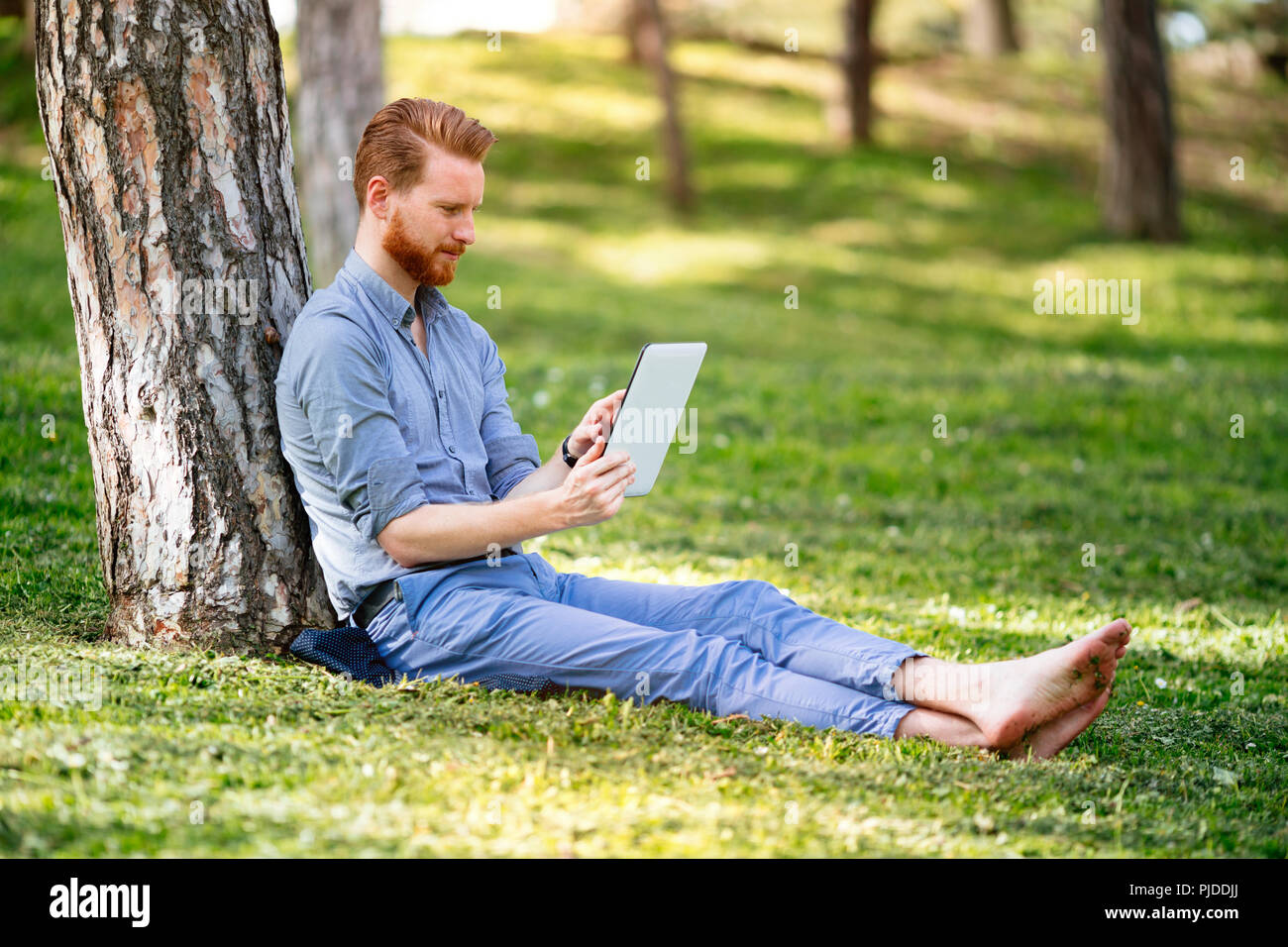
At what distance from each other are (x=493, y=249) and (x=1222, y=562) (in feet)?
36.2

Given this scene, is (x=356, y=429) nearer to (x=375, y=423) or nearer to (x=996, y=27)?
(x=375, y=423)

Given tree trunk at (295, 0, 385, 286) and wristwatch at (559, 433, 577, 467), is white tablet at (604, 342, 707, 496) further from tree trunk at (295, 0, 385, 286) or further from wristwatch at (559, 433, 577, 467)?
tree trunk at (295, 0, 385, 286)

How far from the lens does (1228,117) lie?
22719mm

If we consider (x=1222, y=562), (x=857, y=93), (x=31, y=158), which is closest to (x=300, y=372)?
(x=1222, y=562)

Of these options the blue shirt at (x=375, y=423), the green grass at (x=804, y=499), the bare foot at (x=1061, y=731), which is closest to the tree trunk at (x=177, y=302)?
the blue shirt at (x=375, y=423)

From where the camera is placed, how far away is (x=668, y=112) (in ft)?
58.3

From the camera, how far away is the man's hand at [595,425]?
4195 millimetres

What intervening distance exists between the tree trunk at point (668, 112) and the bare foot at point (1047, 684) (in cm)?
1498

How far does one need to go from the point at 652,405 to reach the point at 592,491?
0.45m

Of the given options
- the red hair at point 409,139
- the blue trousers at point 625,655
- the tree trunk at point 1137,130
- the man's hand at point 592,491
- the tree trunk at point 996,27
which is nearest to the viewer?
the man's hand at point 592,491

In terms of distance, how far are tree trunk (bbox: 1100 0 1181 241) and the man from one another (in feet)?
44.3

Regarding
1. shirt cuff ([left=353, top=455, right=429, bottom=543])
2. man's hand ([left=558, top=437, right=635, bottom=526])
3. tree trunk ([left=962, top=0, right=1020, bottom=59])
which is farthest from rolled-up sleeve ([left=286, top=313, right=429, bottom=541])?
tree trunk ([left=962, top=0, right=1020, bottom=59])

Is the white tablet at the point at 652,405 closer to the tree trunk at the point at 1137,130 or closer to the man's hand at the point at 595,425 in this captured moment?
the man's hand at the point at 595,425
